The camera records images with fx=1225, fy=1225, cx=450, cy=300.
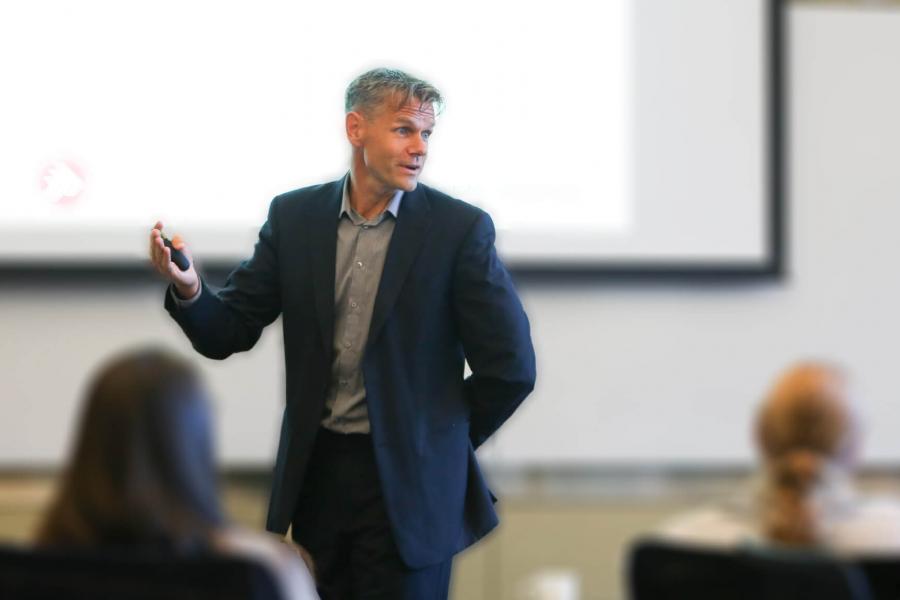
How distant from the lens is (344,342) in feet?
8.16

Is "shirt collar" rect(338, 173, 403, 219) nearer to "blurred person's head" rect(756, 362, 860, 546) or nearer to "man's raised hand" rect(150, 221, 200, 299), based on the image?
"man's raised hand" rect(150, 221, 200, 299)

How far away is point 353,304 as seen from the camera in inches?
98.4

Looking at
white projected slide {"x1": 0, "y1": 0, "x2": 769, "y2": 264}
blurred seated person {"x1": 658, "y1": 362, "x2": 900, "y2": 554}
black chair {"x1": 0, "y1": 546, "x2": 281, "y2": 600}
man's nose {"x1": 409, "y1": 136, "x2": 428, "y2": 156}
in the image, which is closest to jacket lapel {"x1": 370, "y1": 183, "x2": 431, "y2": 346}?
man's nose {"x1": 409, "y1": 136, "x2": 428, "y2": 156}

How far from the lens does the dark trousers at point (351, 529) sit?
2441 millimetres

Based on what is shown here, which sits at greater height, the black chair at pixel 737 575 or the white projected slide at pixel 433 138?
the white projected slide at pixel 433 138

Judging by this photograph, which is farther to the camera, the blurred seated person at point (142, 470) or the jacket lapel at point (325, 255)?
the jacket lapel at point (325, 255)

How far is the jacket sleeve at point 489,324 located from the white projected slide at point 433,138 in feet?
5.26

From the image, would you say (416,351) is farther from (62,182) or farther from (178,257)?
(62,182)

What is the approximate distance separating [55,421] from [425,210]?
211 cm

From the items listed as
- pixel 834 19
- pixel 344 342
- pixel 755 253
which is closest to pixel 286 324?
pixel 344 342

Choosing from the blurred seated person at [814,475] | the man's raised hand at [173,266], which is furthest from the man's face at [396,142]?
the blurred seated person at [814,475]

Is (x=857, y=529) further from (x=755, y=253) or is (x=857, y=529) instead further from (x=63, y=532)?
(x=755, y=253)

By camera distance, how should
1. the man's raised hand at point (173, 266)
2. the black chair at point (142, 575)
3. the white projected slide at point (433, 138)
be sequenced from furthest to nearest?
1. the white projected slide at point (433, 138)
2. the man's raised hand at point (173, 266)
3. the black chair at point (142, 575)

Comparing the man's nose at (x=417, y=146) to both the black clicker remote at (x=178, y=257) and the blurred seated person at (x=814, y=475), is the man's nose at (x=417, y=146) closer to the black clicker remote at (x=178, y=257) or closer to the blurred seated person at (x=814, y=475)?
the black clicker remote at (x=178, y=257)
